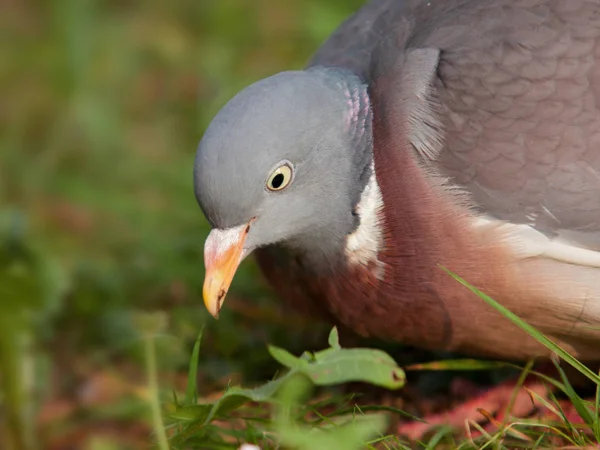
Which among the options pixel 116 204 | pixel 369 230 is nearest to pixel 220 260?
pixel 369 230

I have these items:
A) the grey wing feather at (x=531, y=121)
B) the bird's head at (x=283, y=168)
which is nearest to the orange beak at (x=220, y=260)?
the bird's head at (x=283, y=168)

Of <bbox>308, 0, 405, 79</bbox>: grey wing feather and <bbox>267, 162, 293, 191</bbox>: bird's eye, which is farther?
<bbox>308, 0, 405, 79</bbox>: grey wing feather

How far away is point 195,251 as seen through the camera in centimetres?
484

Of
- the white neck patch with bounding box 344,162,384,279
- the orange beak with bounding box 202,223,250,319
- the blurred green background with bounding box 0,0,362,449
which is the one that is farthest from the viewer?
the blurred green background with bounding box 0,0,362,449

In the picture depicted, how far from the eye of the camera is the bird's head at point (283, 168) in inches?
122

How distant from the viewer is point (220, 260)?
3244 millimetres

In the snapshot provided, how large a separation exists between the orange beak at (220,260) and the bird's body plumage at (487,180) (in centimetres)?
26

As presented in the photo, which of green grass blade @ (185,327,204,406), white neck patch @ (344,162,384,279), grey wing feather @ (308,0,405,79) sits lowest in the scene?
green grass blade @ (185,327,204,406)

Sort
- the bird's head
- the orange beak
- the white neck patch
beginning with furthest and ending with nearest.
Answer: the white neck patch
the orange beak
the bird's head

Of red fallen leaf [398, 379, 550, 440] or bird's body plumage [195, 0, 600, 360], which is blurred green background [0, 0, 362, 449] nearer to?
red fallen leaf [398, 379, 550, 440]

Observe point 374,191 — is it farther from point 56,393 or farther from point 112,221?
point 112,221

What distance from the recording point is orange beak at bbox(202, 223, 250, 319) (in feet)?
10.6

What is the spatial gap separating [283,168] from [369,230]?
409 mm

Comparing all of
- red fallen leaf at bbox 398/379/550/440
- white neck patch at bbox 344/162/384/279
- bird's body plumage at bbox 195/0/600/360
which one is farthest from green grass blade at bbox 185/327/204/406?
red fallen leaf at bbox 398/379/550/440
